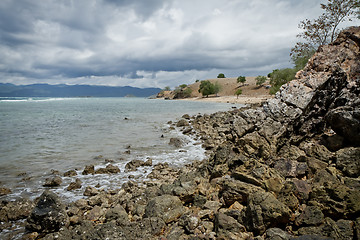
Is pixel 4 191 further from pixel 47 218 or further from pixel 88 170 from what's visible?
pixel 47 218

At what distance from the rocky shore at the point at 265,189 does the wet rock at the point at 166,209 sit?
0.03 m

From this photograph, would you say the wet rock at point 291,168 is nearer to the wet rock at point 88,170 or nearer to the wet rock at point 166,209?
the wet rock at point 166,209

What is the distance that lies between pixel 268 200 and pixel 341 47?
9.51 m

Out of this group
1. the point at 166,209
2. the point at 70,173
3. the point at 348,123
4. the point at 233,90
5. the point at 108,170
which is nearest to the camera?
the point at 166,209

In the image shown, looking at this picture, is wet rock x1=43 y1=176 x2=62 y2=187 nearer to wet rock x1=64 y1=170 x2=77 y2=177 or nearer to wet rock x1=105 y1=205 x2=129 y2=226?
wet rock x1=64 y1=170 x2=77 y2=177

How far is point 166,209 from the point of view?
5781 mm

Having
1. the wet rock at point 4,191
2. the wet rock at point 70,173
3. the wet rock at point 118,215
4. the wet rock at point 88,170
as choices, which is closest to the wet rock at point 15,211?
the wet rock at point 4,191

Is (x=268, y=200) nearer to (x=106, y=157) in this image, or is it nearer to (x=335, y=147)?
(x=335, y=147)

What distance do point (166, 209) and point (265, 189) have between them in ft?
9.53

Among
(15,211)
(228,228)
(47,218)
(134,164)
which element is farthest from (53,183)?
(228,228)

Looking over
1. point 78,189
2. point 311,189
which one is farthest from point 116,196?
point 311,189

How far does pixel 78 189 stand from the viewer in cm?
886

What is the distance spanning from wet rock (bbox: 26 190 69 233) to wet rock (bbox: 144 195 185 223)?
259 cm

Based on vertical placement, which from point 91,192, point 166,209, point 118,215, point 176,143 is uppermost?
point 166,209
